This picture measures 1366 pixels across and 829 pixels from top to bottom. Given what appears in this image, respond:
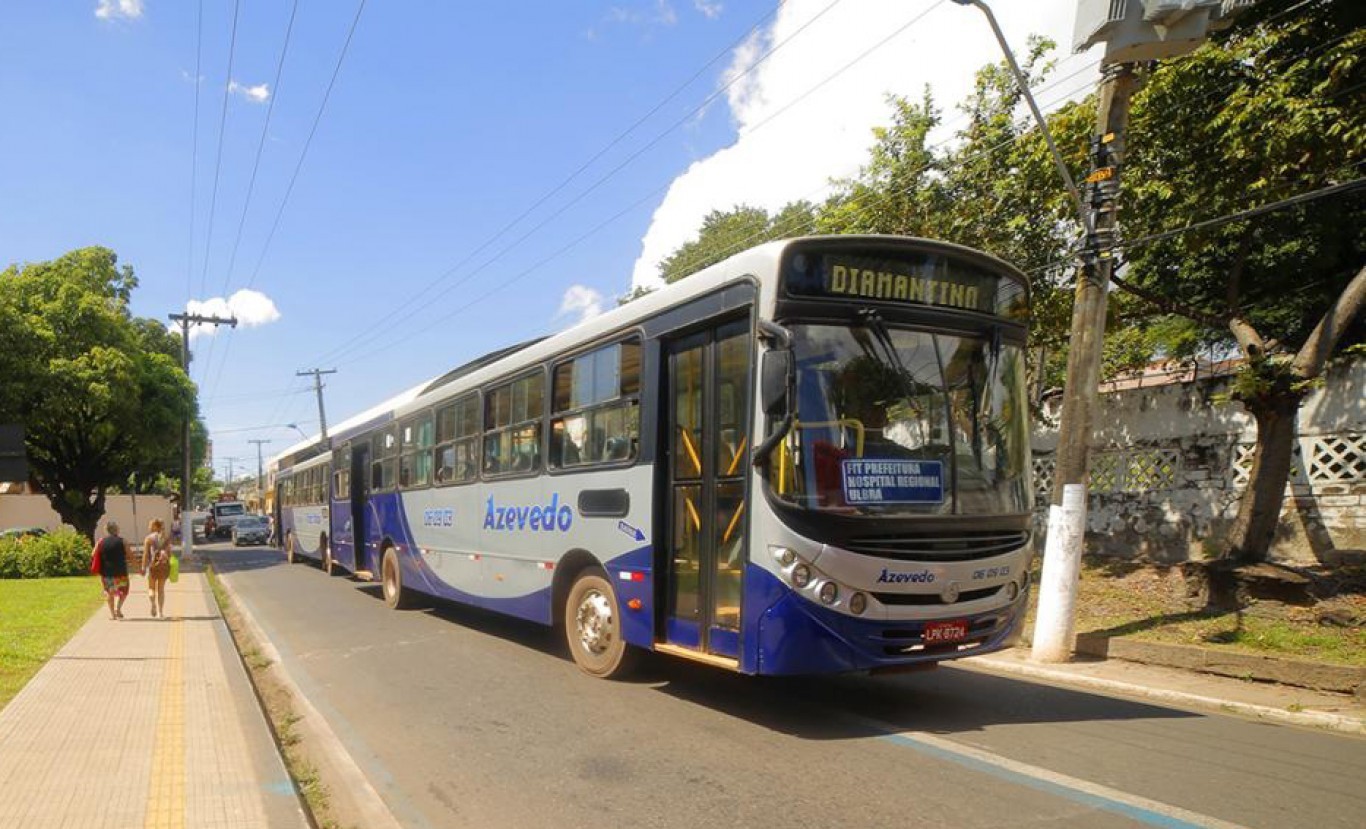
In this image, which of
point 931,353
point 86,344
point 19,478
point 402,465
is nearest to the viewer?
point 931,353

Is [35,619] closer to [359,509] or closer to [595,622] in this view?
[359,509]

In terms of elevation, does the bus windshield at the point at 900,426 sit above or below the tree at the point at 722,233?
below

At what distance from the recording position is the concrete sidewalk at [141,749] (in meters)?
4.19

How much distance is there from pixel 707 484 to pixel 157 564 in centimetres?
1030

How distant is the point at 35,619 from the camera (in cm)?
1143

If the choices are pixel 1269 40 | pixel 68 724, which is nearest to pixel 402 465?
pixel 68 724

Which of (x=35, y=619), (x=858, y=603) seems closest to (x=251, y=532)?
(x=35, y=619)

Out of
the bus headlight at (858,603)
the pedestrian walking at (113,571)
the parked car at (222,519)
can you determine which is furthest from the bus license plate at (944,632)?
the parked car at (222,519)

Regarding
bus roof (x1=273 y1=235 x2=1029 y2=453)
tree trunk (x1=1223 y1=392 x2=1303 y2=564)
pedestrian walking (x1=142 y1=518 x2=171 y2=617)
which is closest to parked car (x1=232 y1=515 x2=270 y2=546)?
pedestrian walking (x1=142 y1=518 x2=171 y2=617)

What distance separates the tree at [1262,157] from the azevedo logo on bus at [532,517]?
27.1 ft

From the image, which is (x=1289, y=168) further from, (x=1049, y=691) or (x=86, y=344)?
(x=86, y=344)

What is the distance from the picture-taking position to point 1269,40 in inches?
420

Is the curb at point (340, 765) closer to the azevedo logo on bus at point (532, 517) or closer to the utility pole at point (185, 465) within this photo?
the azevedo logo on bus at point (532, 517)

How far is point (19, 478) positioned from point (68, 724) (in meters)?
4.18
